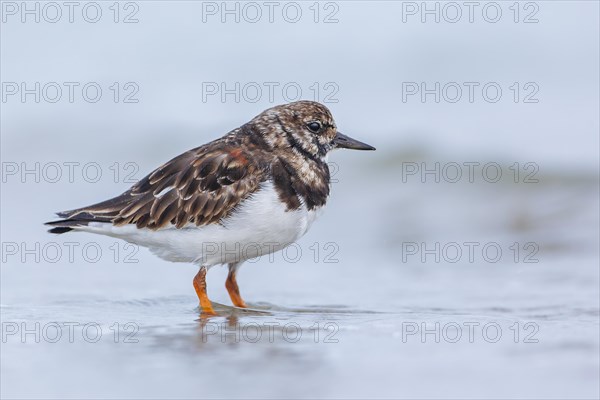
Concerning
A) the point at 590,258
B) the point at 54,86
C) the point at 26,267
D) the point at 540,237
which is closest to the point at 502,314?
the point at 590,258

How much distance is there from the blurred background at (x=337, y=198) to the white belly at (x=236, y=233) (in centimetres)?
37

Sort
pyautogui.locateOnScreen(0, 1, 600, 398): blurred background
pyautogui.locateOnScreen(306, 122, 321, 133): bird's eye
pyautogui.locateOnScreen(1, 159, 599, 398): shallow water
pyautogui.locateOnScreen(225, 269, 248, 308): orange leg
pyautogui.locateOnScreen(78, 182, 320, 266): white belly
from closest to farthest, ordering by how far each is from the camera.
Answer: pyautogui.locateOnScreen(1, 159, 599, 398): shallow water, pyautogui.locateOnScreen(0, 1, 600, 398): blurred background, pyautogui.locateOnScreen(78, 182, 320, 266): white belly, pyautogui.locateOnScreen(306, 122, 321, 133): bird's eye, pyautogui.locateOnScreen(225, 269, 248, 308): orange leg

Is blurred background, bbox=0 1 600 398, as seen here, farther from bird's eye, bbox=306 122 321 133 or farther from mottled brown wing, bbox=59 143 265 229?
bird's eye, bbox=306 122 321 133

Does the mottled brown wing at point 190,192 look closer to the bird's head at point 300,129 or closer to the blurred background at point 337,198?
the bird's head at point 300,129

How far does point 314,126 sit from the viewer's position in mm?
6445

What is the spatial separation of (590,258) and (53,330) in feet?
13.1

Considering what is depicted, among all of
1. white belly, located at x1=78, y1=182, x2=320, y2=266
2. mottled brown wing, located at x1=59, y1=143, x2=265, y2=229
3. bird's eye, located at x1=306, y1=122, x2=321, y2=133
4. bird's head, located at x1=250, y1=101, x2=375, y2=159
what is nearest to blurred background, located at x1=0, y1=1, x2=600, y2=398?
white belly, located at x1=78, y1=182, x2=320, y2=266

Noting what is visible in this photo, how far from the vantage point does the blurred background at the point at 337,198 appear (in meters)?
4.74

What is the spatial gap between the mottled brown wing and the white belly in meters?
0.05

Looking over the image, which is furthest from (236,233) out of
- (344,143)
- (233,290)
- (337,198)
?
(337,198)

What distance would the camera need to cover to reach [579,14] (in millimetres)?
13867

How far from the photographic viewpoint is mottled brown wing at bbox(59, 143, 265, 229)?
20.0ft

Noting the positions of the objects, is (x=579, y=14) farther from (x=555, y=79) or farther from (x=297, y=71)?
(x=297, y=71)

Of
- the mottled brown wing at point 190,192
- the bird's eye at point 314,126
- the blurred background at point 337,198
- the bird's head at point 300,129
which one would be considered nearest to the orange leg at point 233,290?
the blurred background at point 337,198
